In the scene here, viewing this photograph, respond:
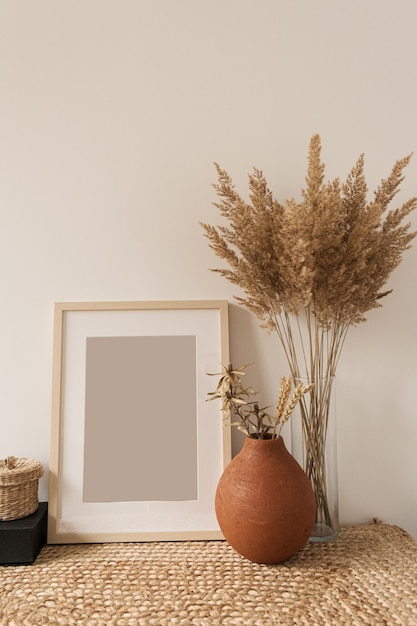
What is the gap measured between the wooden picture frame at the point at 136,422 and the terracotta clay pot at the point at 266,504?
0.45 feet

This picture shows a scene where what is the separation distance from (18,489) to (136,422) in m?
0.27

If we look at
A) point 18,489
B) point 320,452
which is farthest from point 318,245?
point 18,489

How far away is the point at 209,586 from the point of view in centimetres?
79

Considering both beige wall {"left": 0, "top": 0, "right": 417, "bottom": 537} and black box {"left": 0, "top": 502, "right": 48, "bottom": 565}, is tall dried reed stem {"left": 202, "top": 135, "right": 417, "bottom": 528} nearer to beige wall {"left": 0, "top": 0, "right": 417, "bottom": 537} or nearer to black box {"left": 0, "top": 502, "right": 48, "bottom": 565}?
beige wall {"left": 0, "top": 0, "right": 417, "bottom": 537}

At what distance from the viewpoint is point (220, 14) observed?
1.11 m

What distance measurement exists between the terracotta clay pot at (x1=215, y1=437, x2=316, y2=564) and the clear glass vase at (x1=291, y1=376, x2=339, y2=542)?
87 millimetres

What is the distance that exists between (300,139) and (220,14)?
0.37 m

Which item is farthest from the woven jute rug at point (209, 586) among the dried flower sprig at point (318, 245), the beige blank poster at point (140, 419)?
the dried flower sprig at point (318, 245)

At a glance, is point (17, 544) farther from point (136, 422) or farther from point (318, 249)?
point (318, 249)

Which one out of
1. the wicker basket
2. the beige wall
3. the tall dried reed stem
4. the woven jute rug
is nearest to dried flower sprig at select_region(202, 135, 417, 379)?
the tall dried reed stem

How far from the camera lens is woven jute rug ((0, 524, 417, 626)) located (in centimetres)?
71

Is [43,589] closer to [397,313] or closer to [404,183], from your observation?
[397,313]

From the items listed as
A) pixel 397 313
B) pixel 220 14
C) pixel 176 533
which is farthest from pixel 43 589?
pixel 220 14

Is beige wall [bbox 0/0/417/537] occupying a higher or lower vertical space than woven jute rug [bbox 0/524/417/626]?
higher
